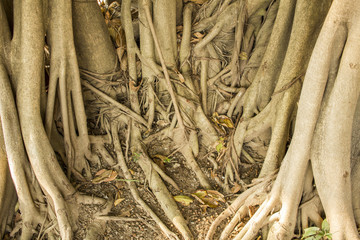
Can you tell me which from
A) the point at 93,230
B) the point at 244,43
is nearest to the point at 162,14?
the point at 244,43

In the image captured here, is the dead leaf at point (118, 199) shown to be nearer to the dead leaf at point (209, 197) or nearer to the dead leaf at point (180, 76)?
the dead leaf at point (209, 197)

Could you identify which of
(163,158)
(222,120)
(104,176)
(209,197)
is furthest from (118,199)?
(222,120)

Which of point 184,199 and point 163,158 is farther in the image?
point 163,158

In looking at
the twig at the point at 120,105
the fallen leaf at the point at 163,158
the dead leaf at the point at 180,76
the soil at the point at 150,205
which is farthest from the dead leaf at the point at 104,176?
the dead leaf at the point at 180,76

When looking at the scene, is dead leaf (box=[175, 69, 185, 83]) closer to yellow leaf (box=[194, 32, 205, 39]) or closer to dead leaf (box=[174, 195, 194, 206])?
yellow leaf (box=[194, 32, 205, 39])

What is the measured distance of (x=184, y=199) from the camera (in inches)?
120

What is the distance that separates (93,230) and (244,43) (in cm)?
237

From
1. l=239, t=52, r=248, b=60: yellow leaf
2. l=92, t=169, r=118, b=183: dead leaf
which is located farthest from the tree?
l=92, t=169, r=118, b=183: dead leaf

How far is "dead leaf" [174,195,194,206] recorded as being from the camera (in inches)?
119

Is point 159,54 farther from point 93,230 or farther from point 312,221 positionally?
point 312,221

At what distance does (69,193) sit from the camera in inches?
117

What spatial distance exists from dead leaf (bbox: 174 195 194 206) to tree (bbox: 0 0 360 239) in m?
0.11

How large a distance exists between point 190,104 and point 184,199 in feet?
3.18

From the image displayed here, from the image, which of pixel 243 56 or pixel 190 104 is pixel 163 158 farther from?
pixel 243 56
